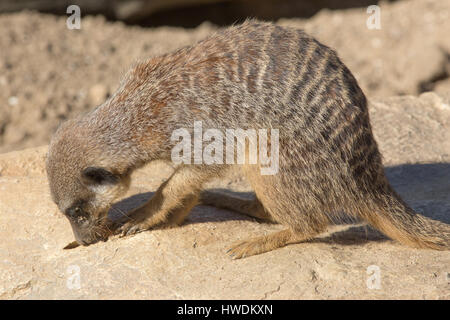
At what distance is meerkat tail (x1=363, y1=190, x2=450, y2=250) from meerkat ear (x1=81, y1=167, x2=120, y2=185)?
1.58 metres

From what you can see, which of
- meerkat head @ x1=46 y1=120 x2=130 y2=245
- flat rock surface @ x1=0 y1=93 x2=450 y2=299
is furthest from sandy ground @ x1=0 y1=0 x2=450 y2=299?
meerkat head @ x1=46 y1=120 x2=130 y2=245

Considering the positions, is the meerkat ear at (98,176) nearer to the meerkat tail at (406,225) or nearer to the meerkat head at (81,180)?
the meerkat head at (81,180)

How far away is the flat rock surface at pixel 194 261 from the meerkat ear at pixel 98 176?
0.37 m

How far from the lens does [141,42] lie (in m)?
8.41

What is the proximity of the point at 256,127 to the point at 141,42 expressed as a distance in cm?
521

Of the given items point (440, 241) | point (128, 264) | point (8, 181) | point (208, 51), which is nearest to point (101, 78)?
point (8, 181)

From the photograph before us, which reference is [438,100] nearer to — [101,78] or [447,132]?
[447,132]

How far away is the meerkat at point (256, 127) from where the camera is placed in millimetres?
3533

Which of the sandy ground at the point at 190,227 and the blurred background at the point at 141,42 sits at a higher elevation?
the blurred background at the point at 141,42

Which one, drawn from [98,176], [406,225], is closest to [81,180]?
[98,176]

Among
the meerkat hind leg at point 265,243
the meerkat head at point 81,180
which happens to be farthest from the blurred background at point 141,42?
the meerkat hind leg at point 265,243

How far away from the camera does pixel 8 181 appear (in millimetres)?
4234

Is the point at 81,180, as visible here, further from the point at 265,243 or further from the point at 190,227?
the point at 265,243

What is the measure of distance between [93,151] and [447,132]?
3.22 meters
